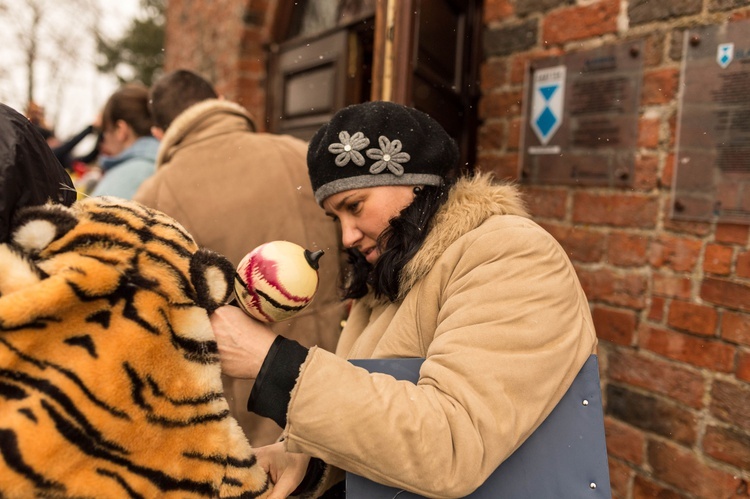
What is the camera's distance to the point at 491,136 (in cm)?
243

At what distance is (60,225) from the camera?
908 millimetres

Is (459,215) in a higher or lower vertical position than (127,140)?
lower

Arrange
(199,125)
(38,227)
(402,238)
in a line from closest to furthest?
(38,227), (402,238), (199,125)

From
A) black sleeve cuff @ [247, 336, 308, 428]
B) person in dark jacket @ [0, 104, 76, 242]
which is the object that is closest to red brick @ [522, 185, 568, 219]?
black sleeve cuff @ [247, 336, 308, 428]

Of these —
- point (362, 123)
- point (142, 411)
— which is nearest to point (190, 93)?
point (362, 123)

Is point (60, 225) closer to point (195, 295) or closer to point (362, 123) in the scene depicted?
point (195, 295)

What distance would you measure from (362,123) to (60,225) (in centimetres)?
69

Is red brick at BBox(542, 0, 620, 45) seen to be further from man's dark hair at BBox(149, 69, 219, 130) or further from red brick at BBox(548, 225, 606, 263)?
man's dark hair at BBox(149, 69, 219, 130)

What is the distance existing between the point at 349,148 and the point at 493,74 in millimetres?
1280

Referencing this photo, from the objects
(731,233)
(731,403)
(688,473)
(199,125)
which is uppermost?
(199,125)

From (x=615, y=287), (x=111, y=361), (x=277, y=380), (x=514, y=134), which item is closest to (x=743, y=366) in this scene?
(x=615, y=287)

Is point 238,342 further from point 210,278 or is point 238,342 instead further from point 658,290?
point 658,290

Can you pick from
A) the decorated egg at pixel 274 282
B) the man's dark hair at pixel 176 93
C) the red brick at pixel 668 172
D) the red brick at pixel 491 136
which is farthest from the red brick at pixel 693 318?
the man's dark hair at pixel 176 93

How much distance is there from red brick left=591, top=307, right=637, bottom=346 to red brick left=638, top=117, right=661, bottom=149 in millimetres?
543
